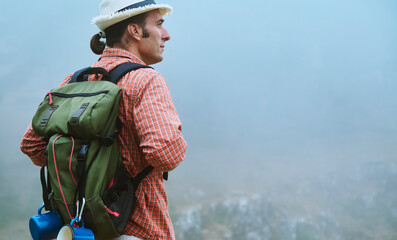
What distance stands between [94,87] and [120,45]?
0.24 m

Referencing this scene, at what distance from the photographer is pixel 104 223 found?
→ 3.52ft

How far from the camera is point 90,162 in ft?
3.54

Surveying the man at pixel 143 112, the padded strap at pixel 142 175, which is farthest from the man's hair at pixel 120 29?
the padded strap at pixel 142 175

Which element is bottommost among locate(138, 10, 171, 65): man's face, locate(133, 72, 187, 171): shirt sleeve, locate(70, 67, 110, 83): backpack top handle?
locate(133, 72, 187, 171): shirt sleeve

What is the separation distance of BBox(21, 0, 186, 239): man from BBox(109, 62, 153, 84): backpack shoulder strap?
0.01m

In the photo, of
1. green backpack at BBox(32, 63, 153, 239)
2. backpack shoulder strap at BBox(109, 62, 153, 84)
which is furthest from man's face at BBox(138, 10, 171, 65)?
green backpack at BBox(32, 63, 153, 239)

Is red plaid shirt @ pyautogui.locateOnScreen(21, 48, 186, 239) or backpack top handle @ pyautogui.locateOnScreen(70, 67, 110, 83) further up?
Answer: backpack top handle @ pyautogui.locateOnScreen(70, 67, 110, 83)

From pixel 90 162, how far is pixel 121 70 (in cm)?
28

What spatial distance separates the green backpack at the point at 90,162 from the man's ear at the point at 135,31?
240 mm

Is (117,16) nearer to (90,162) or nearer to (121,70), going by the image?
(121,70)

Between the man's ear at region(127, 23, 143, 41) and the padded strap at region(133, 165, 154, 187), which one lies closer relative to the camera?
the padded strap at region(133, 165, 154, 187)

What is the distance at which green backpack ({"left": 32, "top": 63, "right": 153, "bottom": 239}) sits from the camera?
107 centimetres

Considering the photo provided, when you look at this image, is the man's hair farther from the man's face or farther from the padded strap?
the padded strap

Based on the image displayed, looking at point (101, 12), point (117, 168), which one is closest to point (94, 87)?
point (117, 168)
